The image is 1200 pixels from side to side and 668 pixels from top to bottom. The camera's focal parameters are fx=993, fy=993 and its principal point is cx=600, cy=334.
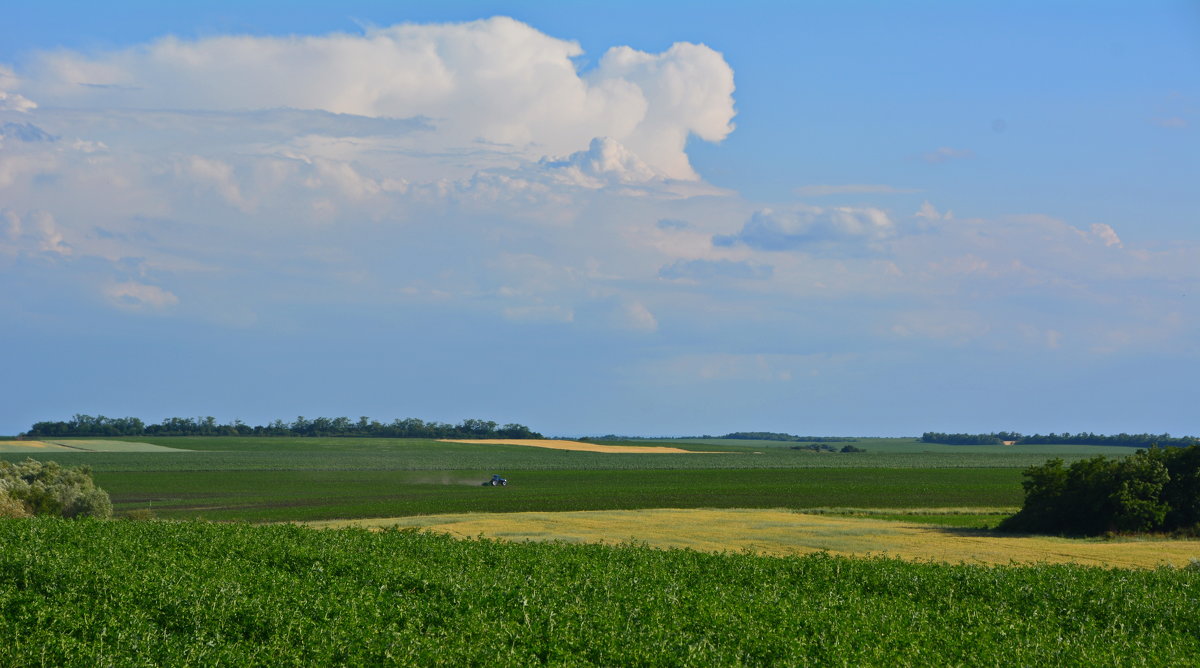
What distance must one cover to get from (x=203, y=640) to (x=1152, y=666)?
59.4 feet

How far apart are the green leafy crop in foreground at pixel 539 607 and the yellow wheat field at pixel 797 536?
868 centimetres

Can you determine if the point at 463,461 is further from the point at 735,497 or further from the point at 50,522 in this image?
the point at 50,522

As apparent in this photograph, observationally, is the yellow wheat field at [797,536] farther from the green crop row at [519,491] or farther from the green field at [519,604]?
the green crop row at [519,491]

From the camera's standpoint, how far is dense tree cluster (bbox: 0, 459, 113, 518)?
58.8 metres

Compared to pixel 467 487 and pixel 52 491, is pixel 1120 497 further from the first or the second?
pixel 467 487

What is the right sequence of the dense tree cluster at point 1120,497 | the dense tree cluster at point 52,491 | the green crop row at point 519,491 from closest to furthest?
the dense tree cluster at point 1120,497 → the dense tree cluster at point 52,491 → the green crop row at point 519,491

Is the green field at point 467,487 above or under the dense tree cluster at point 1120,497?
under

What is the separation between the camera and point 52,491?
6053 cm

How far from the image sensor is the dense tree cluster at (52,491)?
5878 cm

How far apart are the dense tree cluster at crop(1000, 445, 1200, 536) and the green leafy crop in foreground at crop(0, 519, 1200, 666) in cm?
2662

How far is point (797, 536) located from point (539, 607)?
33.0 m

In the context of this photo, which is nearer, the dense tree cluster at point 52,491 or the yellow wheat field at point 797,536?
the yellow wheat field at point 797,536

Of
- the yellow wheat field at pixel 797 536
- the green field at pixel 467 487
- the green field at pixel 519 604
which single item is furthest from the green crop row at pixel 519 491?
the green field at pixel 519 604

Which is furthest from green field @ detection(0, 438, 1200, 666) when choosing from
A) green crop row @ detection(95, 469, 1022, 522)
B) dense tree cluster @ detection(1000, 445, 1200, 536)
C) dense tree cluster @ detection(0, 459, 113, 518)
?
green crop row @ detection(95, 469, 1022, 522)
